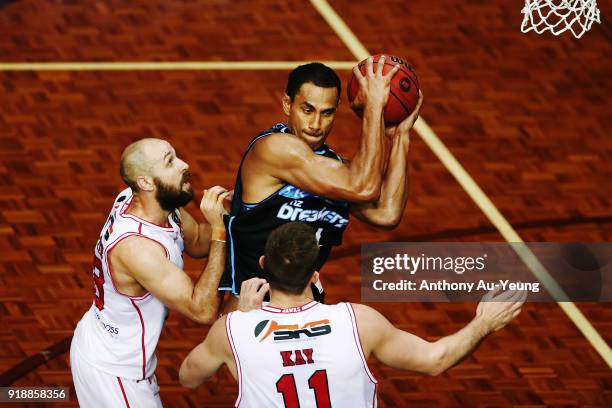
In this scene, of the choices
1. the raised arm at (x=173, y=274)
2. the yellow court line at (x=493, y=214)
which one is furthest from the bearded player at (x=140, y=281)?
the yellow court line at (x=493, y=214)

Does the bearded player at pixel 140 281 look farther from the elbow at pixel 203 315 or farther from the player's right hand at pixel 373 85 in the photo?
the player's right hand at pixel 373 85

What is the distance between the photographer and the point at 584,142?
9.52 m

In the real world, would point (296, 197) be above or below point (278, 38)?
above

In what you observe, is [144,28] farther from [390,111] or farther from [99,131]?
[390,111]

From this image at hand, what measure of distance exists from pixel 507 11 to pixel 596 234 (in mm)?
3446

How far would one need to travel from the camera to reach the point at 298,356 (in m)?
4.54

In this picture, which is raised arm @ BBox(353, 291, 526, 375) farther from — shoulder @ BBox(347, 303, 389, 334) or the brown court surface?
the brown court surface

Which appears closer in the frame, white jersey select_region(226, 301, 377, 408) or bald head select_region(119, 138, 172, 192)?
white jersey select_region(226, 301, 377, 408)

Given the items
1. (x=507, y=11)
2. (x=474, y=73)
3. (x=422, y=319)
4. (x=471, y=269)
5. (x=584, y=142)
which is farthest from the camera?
(x=507, y=11)

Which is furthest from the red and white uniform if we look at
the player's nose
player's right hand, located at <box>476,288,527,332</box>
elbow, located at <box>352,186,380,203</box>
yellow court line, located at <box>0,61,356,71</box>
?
yellow court line, located at <box>0,61,356,71</box>

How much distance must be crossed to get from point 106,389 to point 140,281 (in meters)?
0.68

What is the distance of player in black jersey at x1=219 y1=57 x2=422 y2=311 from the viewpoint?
207 inches

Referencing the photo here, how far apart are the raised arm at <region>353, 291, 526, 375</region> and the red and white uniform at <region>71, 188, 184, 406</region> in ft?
4.22

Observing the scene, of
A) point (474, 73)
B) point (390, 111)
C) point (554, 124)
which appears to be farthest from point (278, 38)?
point (390, 111)
